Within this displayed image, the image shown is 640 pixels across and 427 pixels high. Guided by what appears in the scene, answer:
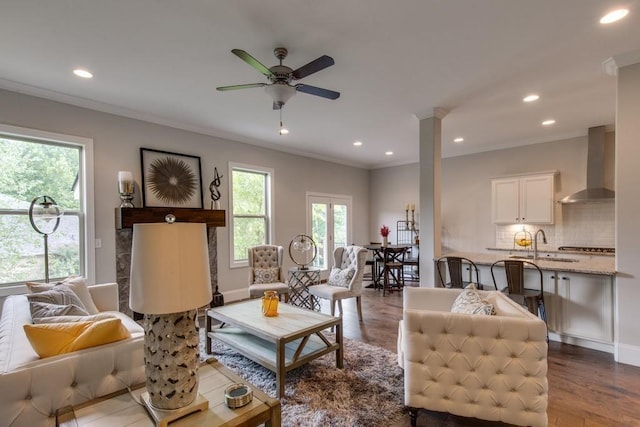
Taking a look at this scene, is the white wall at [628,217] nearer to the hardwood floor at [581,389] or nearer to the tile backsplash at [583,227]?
the hardwood floor at [581,389]

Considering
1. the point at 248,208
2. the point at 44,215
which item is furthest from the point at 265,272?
the point at 44,215

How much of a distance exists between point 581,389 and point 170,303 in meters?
3.13

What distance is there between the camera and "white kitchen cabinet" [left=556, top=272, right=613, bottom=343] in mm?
3029

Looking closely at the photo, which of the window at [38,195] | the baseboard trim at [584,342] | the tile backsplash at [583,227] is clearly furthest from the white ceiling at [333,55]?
the baseboard trim at [584,342]

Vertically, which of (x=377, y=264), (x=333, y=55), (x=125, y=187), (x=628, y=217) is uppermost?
(x=333, y=55)

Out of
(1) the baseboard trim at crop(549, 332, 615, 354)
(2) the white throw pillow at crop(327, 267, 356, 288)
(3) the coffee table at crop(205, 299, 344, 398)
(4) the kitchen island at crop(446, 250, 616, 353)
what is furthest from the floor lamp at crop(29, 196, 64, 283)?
(1) the baseboard trim at crop(549, 332, 615, 354)

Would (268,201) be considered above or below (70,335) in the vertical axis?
above

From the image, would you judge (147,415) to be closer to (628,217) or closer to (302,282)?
(302,282)

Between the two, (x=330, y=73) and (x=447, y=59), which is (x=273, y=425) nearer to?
(x=330, y=73)

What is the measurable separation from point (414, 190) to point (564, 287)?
4.24 m

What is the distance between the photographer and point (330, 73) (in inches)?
119

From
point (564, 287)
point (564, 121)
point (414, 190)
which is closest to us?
point (564, 287)

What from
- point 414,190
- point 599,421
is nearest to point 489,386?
point 599,421

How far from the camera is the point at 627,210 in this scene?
9.14 feet
